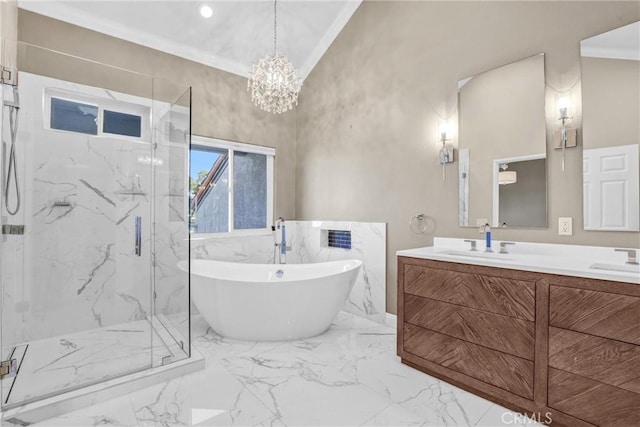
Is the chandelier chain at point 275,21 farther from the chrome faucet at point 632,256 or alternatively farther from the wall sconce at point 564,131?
the chrome faucet at point 632,256

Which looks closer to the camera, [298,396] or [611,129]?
[611,129]

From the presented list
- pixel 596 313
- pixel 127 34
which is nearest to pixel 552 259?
pixel 596 313

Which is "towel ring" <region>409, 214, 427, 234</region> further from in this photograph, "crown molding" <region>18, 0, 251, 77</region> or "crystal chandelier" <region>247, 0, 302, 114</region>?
"crown molding" <region>18, 0, 251, 77</region>

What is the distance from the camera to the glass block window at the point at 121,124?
2.83 metres

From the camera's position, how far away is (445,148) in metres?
2.62

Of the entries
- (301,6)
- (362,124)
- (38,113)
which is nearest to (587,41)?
(362,124)

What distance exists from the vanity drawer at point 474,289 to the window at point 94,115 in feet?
8.55

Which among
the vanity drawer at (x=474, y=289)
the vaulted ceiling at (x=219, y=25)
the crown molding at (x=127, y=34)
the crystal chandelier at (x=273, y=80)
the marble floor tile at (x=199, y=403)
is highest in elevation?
the vaulted ceiling at (x=219, y=25)

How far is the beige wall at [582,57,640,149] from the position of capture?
5.73 ft

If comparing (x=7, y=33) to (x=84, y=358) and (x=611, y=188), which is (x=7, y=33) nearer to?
(x=84, y=358)

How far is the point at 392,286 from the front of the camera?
10.1 ft

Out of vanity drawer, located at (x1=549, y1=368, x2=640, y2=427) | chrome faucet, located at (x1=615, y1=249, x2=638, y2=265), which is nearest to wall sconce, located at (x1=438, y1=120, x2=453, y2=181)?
chrome faucet, located at (x1=615, y1=249, x2=638, y2=265)

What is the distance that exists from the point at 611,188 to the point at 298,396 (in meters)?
2.21

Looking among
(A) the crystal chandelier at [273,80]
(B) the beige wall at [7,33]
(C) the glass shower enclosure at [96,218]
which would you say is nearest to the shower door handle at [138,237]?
(C) the glass shower enclosure at [96,218]
